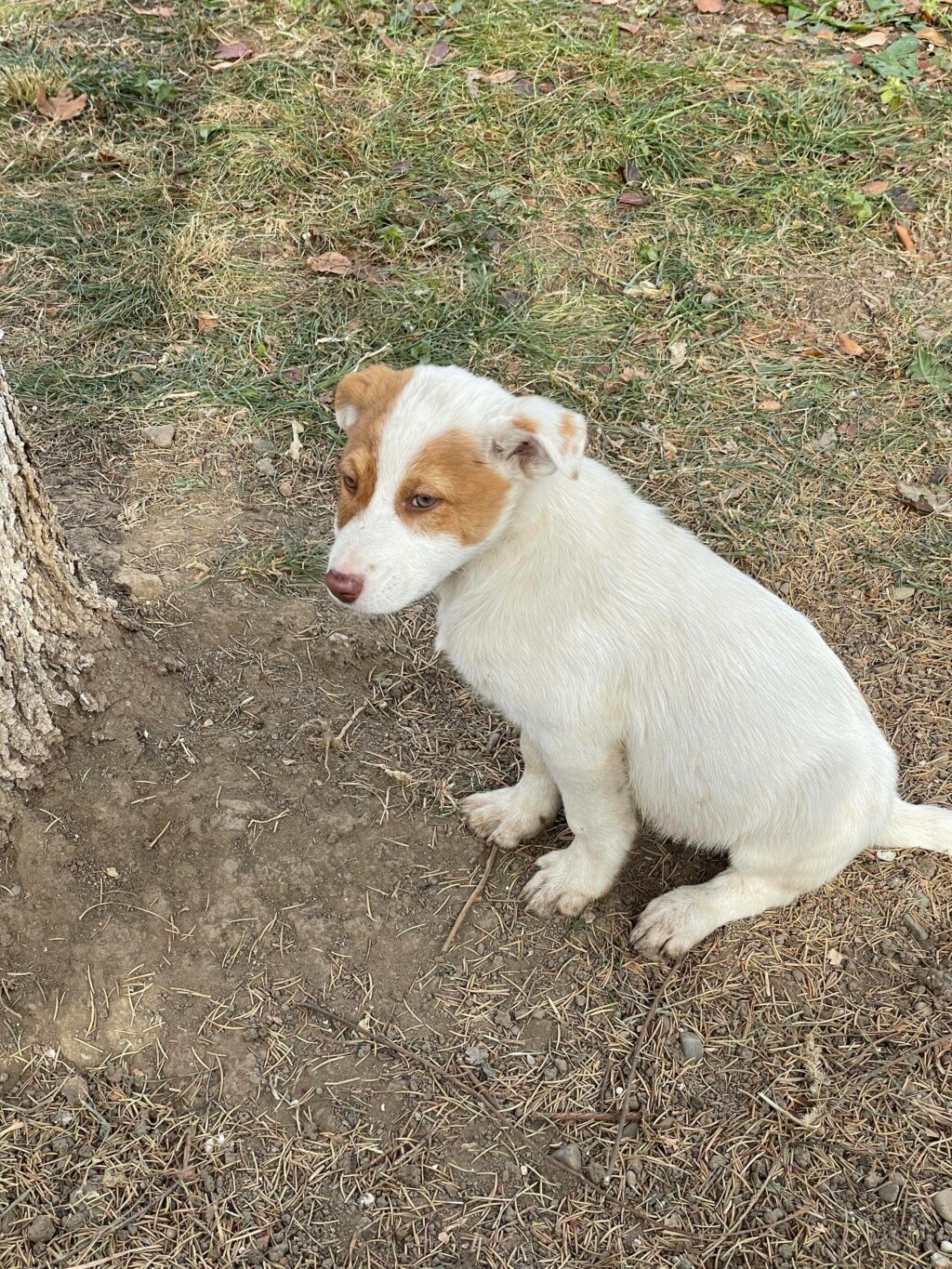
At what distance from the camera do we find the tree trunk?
2.68 meters

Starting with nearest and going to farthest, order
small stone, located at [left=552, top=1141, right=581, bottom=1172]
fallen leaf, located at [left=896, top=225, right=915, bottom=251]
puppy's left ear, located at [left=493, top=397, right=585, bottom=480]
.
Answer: puppy's left ear, located at [left=493, top=397, right=585, bottom=480] → small stone, located at [left=552, top=1141, right=581, bottom=1172] → fallen leaf, located at [left=896, top=225, right=915, bottom=251]

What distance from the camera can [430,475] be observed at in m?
2.66

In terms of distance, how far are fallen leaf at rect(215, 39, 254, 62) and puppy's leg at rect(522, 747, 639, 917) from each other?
5.17 m

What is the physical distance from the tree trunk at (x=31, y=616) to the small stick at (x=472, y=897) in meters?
1.34

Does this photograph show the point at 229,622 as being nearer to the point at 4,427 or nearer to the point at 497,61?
the point at 4,427

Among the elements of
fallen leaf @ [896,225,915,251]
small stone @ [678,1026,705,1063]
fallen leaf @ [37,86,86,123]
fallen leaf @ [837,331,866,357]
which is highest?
fallen leaf @ [896,225,915,251]

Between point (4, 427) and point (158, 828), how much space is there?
4.10 feet

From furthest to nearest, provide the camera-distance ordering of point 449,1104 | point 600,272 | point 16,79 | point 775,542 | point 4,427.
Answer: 1. point 16,79
2. point 600,272
3. point 775,542
4. point 449,1104
5. point 4,427

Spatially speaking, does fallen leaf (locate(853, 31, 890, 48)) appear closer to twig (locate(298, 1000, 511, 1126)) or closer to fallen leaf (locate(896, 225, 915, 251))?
fallen leaf (locate(896, 225, 915, 251))

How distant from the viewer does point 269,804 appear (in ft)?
10.5

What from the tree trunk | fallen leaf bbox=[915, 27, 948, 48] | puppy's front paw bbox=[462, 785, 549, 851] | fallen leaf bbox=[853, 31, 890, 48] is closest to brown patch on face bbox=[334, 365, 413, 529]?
the tree trunk

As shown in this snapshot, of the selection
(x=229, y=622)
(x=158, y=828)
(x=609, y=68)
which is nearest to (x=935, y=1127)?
(x=158, y=828)

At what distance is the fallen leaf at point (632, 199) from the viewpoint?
17.8 feet

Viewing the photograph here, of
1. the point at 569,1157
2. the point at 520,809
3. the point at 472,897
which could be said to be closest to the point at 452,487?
the point at 520,809
